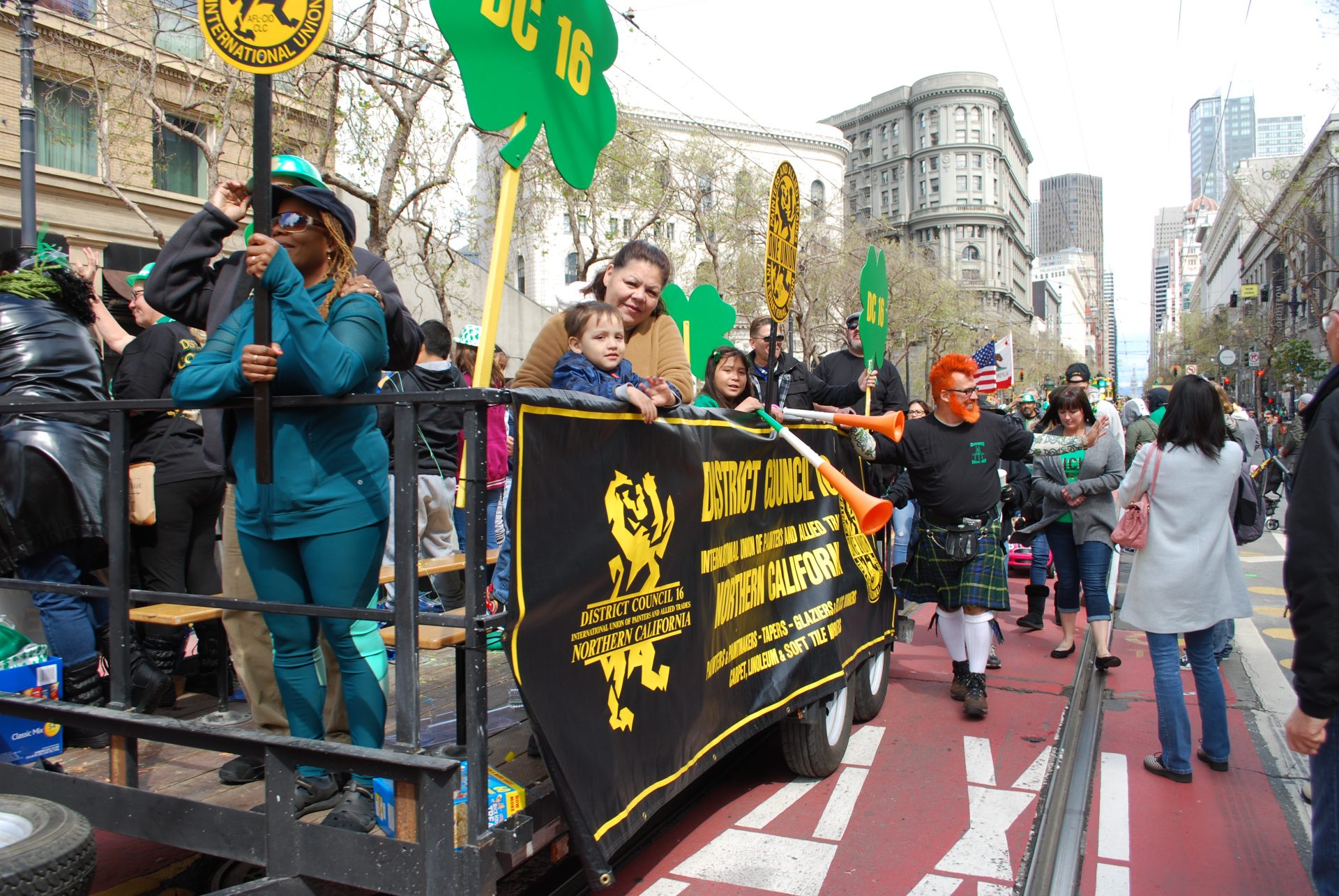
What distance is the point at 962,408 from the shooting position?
5500 mm

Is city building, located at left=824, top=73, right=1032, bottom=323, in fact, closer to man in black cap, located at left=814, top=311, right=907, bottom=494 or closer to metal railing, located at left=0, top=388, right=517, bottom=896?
man in black cap, located at left=814, top=311, right=907, bottom=494

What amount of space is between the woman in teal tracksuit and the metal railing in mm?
124

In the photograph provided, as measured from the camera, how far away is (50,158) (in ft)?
59.7

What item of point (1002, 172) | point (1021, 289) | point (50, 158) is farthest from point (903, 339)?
point (1021, 289)

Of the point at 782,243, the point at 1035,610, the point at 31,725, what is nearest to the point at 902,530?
the point at 1035,610

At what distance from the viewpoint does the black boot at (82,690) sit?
3479mm

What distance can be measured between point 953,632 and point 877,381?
85.3 inches

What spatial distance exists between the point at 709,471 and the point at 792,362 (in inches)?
136

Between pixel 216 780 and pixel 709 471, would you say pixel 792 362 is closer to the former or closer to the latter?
pixel 709 471

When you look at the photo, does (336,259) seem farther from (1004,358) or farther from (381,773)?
A: (1004,358)

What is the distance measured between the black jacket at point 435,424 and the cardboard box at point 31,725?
2.72m

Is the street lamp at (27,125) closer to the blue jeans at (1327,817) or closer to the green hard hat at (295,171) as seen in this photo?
the green hard hat at (295,171)

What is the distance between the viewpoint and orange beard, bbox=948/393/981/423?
5.50m

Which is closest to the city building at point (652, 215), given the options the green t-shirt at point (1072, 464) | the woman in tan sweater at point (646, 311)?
the woman in tan sweater at point (646, 311)
